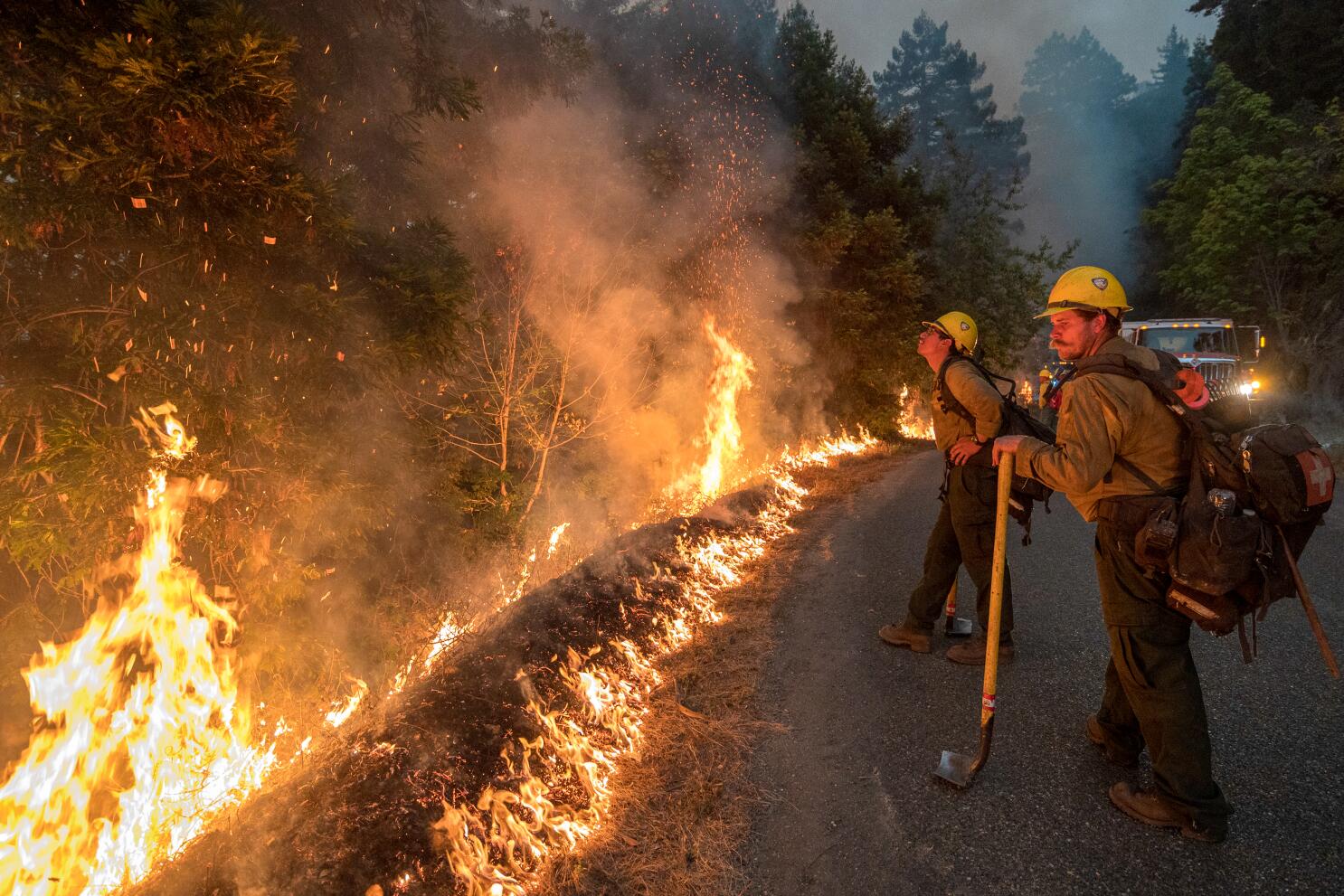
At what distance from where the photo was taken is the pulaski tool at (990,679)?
10.1ft

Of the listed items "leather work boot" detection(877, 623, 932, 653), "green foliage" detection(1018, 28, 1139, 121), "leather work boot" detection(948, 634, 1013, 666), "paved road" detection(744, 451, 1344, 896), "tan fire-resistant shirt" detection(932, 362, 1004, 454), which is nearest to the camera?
"paved road" detection(744, 451, 1344, 896)

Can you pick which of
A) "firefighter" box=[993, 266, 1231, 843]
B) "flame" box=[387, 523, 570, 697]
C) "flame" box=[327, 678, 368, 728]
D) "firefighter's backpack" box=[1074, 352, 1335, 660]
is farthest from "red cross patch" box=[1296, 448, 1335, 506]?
A: "flame" box=[327, 678, 368, 728]

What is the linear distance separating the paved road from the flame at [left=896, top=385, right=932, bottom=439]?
1325cm

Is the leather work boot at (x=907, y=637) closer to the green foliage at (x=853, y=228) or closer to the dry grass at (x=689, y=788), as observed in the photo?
the dry grass at (x=689, y=788)

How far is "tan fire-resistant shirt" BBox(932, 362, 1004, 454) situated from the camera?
3.96 m

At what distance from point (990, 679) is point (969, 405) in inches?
61.9

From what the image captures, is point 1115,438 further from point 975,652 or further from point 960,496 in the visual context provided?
point 975,652

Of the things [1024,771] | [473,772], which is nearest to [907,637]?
[1024,771]

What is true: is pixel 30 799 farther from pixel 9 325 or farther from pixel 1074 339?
pixel 1074 339

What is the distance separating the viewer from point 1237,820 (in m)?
2.70

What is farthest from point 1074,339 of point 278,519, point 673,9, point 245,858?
point 673,9

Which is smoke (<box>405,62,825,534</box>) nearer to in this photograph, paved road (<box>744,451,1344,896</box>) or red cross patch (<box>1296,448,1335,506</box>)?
paved road (<box>744,451,1344,896</box>)

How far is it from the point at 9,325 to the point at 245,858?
3.65 m

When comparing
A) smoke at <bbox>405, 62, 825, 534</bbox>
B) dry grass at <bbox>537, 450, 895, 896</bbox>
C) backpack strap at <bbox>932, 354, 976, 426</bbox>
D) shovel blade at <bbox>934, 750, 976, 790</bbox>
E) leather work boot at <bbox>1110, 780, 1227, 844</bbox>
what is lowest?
leather work boot at <bbox>1110, 780, 1227, 844</bbox>
